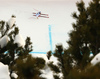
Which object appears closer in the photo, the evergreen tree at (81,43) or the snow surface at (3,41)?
the evergreen tree at (81,43)

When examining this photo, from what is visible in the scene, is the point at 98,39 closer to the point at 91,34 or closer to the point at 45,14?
the point at 91,34

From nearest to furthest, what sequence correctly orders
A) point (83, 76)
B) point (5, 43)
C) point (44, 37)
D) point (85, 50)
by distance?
point (83, 76)
point (85, 50)
point (5, 43)
point (44, 37)

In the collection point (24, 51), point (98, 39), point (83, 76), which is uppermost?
point (24, 51)

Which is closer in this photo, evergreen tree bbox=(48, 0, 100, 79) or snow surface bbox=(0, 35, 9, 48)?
evergreen tree bbox=(48, 0, 100, 79)

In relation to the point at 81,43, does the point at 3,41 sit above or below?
above

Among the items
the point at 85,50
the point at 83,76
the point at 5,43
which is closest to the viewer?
the point at 83,76

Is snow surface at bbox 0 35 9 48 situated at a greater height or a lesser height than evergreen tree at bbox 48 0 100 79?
greater

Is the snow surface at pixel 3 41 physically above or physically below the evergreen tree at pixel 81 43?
above

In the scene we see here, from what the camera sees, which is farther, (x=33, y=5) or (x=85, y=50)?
(x=33, y=5)

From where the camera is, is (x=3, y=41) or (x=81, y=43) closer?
(x=81, y=43)

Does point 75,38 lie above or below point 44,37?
below

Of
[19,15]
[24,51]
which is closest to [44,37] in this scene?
[19,15]
